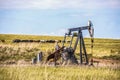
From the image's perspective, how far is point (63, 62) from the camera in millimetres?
25094

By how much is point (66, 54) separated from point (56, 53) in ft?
2.24

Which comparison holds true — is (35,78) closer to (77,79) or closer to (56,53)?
(77,79)

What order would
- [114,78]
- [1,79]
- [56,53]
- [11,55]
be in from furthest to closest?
[11,55]
[56,53]
[114,78]
[1,79]

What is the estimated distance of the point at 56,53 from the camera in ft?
80.5

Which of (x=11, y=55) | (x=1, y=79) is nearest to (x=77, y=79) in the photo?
(x=1, y=79)

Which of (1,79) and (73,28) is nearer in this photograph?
(1,79)

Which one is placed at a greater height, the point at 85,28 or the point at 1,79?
the point at 85,28

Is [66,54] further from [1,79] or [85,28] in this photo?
[1,79]

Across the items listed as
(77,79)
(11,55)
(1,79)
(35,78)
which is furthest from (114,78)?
(11,55)

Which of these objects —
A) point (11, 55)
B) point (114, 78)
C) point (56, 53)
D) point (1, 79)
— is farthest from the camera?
point (11, 55)

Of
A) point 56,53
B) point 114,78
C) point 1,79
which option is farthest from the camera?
point 56,53

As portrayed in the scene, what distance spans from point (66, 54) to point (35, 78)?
35.8ft

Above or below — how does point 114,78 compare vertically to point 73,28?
below

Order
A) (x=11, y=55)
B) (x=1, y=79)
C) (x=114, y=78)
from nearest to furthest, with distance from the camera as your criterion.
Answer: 1. (x=1, y=79)
2. (x=114, y=78)
3. (x=11, y=55)
